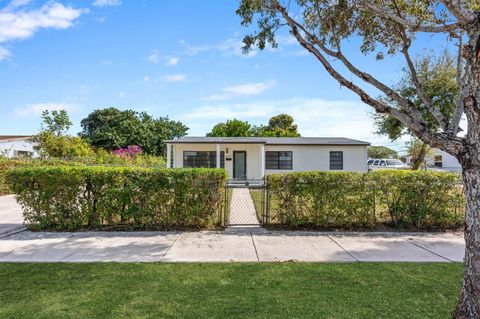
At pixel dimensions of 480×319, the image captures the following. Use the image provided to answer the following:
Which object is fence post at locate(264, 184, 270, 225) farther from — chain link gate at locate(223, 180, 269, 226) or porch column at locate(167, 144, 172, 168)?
porch column at locate(167, 144, 172, 168)

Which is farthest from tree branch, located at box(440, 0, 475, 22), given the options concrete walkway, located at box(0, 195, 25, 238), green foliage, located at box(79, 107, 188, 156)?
green foliage, located at box(79, 107, 188, 156)

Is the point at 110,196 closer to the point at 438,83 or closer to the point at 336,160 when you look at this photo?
the point at 336,160

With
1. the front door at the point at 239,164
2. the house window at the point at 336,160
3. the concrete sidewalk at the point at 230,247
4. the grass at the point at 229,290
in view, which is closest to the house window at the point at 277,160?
the front door at the point at 239,164

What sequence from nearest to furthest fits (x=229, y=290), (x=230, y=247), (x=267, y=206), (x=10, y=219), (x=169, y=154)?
(x=229, y=290), (x=230, y=247), (x=267, y=206), (x=10, y=219), (x=169, y=154)

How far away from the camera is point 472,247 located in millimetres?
2900

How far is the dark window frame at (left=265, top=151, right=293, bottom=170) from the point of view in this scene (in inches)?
886

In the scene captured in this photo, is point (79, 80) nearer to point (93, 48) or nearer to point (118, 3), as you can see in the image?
point (93, 48)

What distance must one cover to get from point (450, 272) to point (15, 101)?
29105 millimetres

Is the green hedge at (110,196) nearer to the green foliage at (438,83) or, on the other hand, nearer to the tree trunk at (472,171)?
the tree trunk at (472,171)

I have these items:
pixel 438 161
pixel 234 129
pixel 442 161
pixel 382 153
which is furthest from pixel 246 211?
pixel 382 153

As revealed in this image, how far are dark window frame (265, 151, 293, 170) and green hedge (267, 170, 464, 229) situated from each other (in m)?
14.4

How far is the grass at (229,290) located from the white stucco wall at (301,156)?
16898mm

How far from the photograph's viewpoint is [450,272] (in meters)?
4.80

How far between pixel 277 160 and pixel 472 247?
19.8 metres
